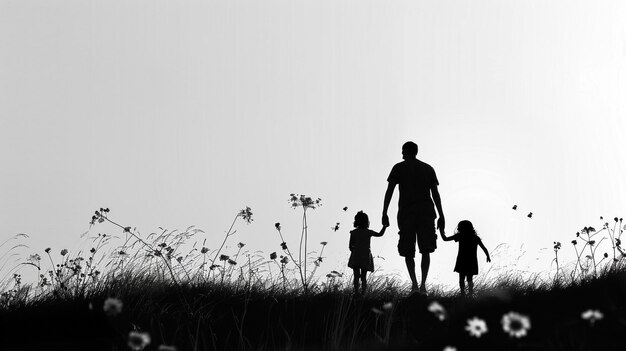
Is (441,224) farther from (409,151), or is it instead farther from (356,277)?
(356,277)

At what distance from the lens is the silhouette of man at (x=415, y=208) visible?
35.9 feet

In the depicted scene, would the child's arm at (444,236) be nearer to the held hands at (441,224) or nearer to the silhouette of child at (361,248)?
the held hands at (441,224)

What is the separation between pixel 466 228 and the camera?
37.5ft

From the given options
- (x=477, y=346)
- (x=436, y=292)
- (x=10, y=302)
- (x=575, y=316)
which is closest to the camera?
(x=477, y=346)

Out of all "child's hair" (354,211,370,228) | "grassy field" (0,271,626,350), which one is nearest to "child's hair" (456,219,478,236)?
"child's hair" (354,211,370,228)

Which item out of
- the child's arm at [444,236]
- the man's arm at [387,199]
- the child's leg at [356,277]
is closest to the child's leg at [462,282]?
the child's arm at [444,236]

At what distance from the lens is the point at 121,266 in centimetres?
913

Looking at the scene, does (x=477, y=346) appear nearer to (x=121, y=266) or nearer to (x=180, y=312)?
(x=180, y=312)

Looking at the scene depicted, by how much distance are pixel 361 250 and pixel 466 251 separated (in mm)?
1458

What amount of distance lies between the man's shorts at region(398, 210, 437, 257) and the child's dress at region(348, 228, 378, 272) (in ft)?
1.58

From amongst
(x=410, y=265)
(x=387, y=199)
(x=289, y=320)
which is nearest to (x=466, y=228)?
(x=410, y=265)

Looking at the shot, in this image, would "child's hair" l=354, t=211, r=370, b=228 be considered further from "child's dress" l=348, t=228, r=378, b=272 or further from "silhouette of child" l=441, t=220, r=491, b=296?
"silhouette of child" l=441, t=220, r=491, b=296

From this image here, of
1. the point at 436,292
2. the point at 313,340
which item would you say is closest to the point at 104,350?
the point at 313,340

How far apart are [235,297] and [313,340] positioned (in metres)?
1.53
